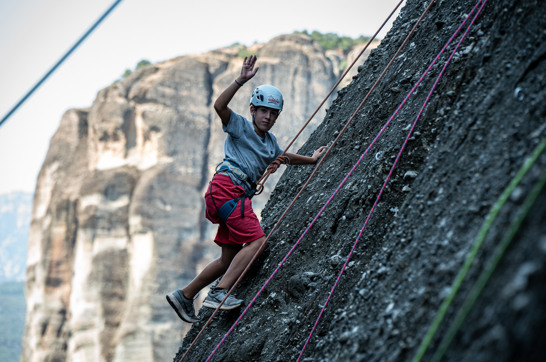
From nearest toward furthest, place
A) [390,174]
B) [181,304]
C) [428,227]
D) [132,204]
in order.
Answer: [428,227]
[390,174]
[181,304]
[132,204]

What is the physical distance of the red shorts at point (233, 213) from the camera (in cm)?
465

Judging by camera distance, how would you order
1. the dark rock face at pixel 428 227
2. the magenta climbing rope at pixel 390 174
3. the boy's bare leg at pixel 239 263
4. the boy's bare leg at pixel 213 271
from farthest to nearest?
the boy's bare leg at pixel 213 271
the boy's bare leg at pixel 239 263
the magenta climbing rope at pixel 390 174
the dark rock face at pixel 428 227

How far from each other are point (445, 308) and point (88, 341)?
39471 mm

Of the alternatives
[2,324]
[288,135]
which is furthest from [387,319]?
[2,324]

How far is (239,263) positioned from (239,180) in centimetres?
76

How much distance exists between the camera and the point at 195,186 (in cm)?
4128

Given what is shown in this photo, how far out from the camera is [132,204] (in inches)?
1572

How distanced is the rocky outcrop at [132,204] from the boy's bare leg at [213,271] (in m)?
33.8

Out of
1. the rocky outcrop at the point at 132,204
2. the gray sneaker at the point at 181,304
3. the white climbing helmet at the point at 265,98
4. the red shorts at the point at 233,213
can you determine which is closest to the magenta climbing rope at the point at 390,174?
the red shorts at the point at 233,213

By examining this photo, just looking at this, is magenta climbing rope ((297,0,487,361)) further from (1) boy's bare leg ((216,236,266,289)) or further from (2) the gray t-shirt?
(2) the gray t-shirt

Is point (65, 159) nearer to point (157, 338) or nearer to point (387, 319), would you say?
point (157, 338)

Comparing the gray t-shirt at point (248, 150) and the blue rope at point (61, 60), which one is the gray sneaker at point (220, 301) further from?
the blue rope at point (61, 60)

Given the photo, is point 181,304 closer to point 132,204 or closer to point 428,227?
point 428,227

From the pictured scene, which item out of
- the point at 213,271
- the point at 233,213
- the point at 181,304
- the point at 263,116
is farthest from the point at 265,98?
the point at 181,304
